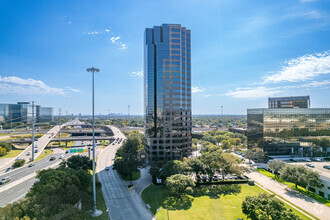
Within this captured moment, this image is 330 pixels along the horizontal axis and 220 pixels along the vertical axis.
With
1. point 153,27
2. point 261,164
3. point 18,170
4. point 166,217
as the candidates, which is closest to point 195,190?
point 166,217

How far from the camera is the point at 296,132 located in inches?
3310

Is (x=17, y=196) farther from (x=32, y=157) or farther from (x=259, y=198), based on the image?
(x=259, y=198)

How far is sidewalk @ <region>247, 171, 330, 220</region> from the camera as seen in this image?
125 feet

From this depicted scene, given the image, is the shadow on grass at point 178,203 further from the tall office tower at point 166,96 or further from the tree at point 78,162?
the tall office tower at point 166,96

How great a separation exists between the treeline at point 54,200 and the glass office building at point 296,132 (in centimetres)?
8639

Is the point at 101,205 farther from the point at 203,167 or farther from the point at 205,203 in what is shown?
the point at 203,167

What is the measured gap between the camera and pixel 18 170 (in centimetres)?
6384

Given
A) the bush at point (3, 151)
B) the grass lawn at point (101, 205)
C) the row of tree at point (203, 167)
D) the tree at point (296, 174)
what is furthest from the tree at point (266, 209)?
the bush at point (3, 151)

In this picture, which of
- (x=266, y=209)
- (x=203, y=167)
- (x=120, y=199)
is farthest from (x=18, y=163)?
(x=266, y=209)

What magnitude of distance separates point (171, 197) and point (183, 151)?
120ft

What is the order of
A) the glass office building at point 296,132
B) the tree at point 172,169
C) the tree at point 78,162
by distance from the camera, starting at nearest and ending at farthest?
the tree at point 172,169 < the tree at point 78,162 < the glass office building at point 296,132

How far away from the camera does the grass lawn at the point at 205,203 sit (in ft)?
118

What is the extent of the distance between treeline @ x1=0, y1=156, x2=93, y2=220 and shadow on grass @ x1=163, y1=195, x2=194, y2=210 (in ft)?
60.8

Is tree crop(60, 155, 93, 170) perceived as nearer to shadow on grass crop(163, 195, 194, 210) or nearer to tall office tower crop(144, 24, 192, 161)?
shadow on grass crop(163, 195, 194, 210)
